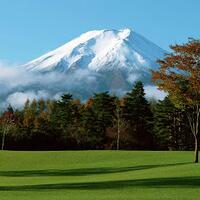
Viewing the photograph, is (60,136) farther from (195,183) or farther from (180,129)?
(195,183)

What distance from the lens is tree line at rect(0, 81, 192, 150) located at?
8744 cm

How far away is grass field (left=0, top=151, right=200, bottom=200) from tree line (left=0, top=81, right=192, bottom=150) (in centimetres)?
3080

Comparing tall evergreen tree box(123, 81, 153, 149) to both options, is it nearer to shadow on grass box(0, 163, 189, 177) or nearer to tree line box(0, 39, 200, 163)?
tree line box(0, 39, 200, 163)

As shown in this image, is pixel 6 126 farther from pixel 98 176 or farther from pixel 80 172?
pixel 98 176

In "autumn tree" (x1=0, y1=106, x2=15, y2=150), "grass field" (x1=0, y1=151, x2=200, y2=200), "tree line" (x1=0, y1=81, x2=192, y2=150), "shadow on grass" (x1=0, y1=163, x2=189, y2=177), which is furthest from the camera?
"tree line" (x1=0, y1=81, x2=192, y2=150)

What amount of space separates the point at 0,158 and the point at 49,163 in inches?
259

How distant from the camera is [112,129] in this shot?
294ft

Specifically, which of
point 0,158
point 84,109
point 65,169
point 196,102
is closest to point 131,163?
point 65,169

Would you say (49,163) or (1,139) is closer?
(49,163)

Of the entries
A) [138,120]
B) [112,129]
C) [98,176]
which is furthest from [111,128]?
[98,176]

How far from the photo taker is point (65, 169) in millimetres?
45531

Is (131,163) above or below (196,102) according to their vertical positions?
below

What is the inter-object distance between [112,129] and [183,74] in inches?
→ 2028

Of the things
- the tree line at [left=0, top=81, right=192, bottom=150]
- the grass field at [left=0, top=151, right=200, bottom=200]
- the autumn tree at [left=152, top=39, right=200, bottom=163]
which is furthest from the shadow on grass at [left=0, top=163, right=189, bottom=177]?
the tree line at [left=0, top=81, right=192, bottom=150]
